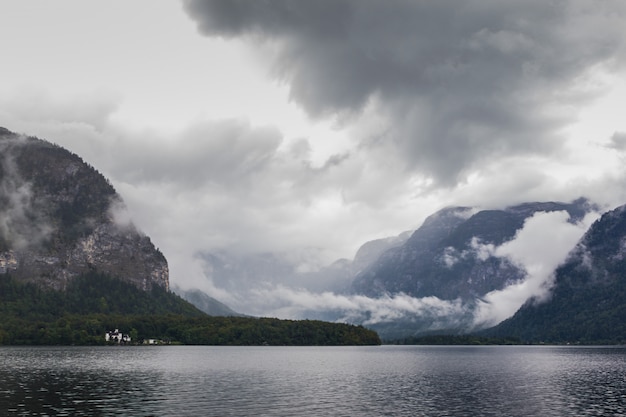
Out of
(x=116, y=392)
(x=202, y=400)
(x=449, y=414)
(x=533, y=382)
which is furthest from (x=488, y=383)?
(x=116, y=392)

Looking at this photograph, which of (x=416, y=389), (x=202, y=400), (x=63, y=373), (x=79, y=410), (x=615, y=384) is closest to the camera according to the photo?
(x=79, y=410)

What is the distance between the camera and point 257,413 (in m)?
86.6

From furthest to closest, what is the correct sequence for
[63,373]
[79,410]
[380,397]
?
[63,373] → [380,397] → [79,410]

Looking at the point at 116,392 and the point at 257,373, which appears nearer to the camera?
the point at 116,392

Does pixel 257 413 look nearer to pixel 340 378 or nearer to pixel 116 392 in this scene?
pixel 116 392

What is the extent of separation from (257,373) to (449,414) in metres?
89.5

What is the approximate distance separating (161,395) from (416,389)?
179ft

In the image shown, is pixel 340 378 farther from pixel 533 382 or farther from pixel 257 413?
A: pixel 257 413

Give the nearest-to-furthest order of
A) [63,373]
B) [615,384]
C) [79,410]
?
[79,410]
[615,384]
[63,373]

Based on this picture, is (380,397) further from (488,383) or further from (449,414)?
(488,383)

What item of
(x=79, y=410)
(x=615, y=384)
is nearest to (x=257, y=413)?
(x=79, y=410)

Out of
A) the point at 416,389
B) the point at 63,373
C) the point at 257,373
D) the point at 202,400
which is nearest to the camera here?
the point at 202,400

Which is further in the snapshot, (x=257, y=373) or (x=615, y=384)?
(x=257, y=373)

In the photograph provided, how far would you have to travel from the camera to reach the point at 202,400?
101250mm
